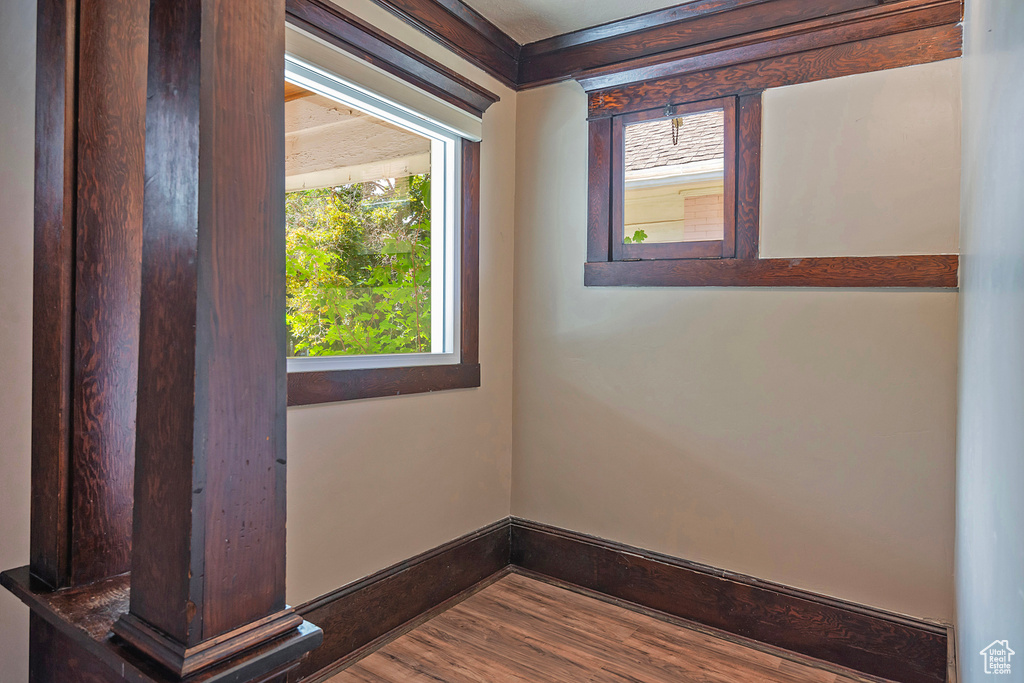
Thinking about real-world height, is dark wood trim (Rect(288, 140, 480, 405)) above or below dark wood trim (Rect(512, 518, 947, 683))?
above

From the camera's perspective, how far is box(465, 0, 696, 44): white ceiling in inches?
102

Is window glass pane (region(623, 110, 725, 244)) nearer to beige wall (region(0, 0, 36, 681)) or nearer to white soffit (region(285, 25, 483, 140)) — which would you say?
white soffit (region(285, 25, 483, 140))

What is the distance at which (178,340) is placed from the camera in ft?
2.72

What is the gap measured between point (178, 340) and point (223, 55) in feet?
1.29

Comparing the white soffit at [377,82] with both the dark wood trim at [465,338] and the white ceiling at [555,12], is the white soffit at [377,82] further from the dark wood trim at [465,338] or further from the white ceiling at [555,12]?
the white ceiling at [555,12]

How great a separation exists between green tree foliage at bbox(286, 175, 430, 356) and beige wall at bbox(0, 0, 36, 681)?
80 centimetres

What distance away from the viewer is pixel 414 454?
254 centimetres

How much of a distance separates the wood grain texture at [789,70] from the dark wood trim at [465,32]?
48 cm

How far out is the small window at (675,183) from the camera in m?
2.54

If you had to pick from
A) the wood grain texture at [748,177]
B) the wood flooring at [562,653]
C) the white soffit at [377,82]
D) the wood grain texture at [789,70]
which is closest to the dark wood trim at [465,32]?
the white soffit at [377,82]

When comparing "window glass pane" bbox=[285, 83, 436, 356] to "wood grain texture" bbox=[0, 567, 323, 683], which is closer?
"wood grain texture" bbox=[0, 567, 323, 683]

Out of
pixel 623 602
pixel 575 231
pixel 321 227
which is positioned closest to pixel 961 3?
pixel 575 231

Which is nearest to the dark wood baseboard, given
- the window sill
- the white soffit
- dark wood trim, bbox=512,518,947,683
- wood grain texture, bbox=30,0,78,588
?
dark wood trim, bbox=512,518,947,683

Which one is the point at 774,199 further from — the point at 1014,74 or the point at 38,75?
the point at 38,75
